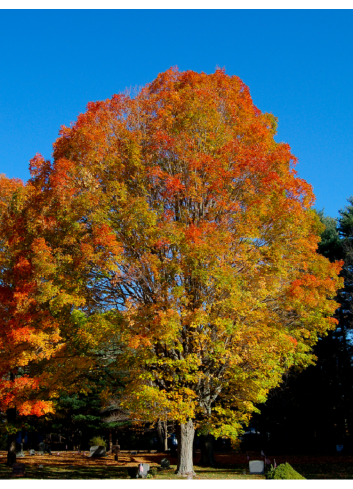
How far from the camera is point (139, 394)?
11641mm

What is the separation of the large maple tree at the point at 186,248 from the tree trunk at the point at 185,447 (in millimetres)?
46

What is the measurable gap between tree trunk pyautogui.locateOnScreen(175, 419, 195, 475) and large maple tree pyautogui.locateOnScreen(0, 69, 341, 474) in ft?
0.15

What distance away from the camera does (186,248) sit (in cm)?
1221

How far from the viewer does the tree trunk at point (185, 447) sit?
14.1m

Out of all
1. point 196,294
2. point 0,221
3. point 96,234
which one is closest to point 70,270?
point 96,234

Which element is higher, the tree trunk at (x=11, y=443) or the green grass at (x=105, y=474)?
the tree trunk at (x=11, y=443)

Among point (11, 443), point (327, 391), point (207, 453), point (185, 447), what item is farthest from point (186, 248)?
point (327, 391)

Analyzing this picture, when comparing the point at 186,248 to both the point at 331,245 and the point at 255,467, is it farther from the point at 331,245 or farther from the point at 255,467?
the point at 331,245

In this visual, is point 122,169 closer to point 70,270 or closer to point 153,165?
point 153,165

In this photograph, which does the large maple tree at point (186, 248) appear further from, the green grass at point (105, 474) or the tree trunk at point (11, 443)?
the tree trunk at point (11, 443)

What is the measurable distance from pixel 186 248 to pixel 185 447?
6.98 meters

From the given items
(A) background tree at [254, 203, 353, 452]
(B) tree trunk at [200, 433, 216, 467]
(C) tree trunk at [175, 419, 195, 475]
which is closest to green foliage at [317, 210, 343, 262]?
(A) background tree at [254, 203, 353, 452]

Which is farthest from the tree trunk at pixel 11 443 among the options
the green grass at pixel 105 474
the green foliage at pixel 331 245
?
the green foliage at pixel 331 245

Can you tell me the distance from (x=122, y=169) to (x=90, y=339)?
5557mm
